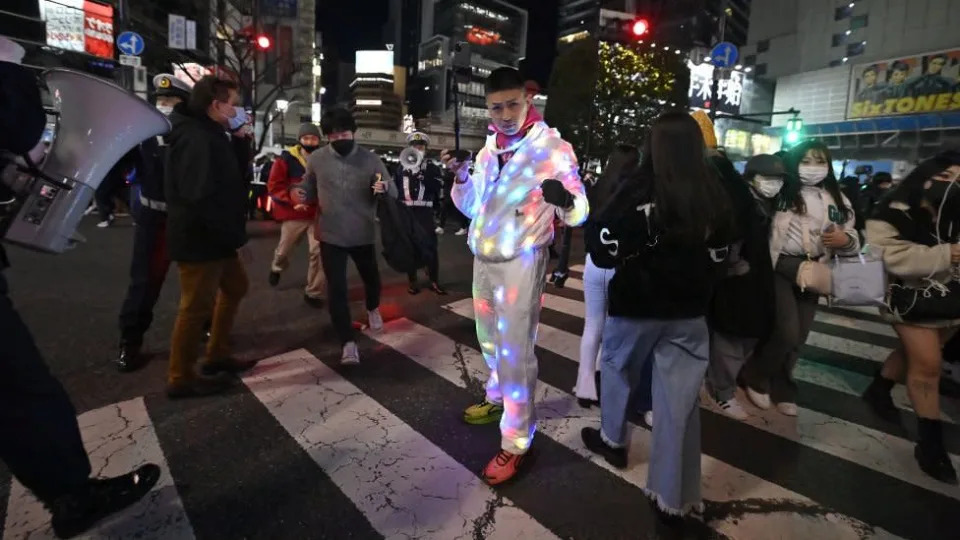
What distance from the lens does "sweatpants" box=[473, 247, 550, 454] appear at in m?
2.81

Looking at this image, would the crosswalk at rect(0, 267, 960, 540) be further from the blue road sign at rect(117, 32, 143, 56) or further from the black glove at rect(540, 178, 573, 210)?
the blue road sign at rect(117, 32, 143, 56)

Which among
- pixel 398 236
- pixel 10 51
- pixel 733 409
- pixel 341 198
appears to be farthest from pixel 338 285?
pixel 733 409

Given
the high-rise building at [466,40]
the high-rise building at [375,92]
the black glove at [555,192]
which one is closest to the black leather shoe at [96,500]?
the black glove at [555,192]

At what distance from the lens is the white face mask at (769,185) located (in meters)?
3.75

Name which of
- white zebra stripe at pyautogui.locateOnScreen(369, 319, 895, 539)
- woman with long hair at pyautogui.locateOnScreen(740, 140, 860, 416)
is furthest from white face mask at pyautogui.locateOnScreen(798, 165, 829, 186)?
white zebra stripe at pyautogui.locateOnScreen(369, 319, 895, 539)

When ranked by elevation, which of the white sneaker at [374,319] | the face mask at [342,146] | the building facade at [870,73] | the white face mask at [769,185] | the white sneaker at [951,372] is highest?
the building facade at [870,73]

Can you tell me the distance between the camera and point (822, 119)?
50.2 meters

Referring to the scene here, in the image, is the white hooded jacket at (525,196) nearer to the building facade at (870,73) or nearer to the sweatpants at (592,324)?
the sweatpants at (592,324)

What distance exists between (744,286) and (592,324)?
106 centimetres

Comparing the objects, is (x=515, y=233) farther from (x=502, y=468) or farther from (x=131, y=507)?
(x=131, y=507)

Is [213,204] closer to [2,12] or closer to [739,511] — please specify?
[739,511]

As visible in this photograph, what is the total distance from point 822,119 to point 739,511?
59059mm

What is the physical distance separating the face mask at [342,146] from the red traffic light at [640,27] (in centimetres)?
936

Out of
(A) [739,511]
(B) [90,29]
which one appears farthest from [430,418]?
(B) [90,29]
